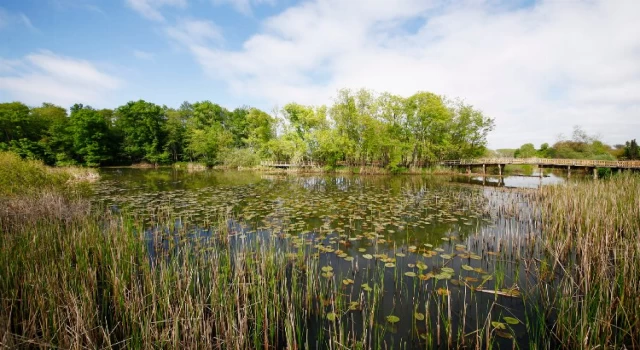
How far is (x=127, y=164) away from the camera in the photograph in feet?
177

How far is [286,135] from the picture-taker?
1762 inches

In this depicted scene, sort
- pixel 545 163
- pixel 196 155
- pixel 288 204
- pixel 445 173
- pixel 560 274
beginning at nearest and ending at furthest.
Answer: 1. pixel 560 274
2. pixel 288 204
3. pixel 545 163
4. pixel 445 173
5. pixel 196 155

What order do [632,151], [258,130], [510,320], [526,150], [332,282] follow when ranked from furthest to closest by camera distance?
1. [526,150]
2. [258,130]
3. [632,151]
4. [332,282]
5. [510,320]

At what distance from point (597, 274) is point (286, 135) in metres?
42.8

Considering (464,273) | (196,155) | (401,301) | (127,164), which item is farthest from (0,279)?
(127,164)

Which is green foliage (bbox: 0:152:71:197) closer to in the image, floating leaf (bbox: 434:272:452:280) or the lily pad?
floating leaf (bbox: 434:272:452:280)

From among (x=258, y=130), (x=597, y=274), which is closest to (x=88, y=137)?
(x=258, y=130)

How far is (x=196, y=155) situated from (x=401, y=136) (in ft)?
138

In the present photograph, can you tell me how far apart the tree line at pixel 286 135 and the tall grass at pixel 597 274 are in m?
30.4

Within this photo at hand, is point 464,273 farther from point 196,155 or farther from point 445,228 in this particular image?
point 196,155

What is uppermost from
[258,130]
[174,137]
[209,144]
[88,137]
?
[258,130]

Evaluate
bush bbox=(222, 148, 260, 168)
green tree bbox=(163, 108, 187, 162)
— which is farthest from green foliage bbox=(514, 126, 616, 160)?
green tree bbox=(163, 108, 187, 162)

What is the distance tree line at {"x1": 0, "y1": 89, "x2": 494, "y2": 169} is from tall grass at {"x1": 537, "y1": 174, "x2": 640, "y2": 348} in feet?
99.8

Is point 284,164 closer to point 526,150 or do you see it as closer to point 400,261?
point 400,261
